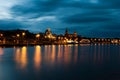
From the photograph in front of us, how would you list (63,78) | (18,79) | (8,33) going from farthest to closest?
(8,33) < (63,78) < (18,79)

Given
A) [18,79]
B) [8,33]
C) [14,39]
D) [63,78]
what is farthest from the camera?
[8,33]

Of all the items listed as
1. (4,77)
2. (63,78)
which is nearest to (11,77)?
(4,77)

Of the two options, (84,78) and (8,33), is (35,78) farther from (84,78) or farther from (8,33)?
(8,33)

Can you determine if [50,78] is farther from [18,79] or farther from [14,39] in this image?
[14,39]

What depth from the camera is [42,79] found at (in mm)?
24141

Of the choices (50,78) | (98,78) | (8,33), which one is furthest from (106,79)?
(8,33)

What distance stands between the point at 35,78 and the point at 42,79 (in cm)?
76

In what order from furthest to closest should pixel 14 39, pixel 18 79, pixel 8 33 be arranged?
1. pixel 8 33
2. pixel 14 39
3. pixel 18 79

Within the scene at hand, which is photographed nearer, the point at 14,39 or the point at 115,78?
the point at 115,78

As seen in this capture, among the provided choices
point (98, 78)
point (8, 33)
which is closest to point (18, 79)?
point (98, 78)

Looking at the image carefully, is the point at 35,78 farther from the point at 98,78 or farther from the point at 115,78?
the point at 115,78

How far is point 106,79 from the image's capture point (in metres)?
25.0

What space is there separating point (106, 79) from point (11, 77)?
8.49 meters

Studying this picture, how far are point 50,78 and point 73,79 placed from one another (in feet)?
6.76
